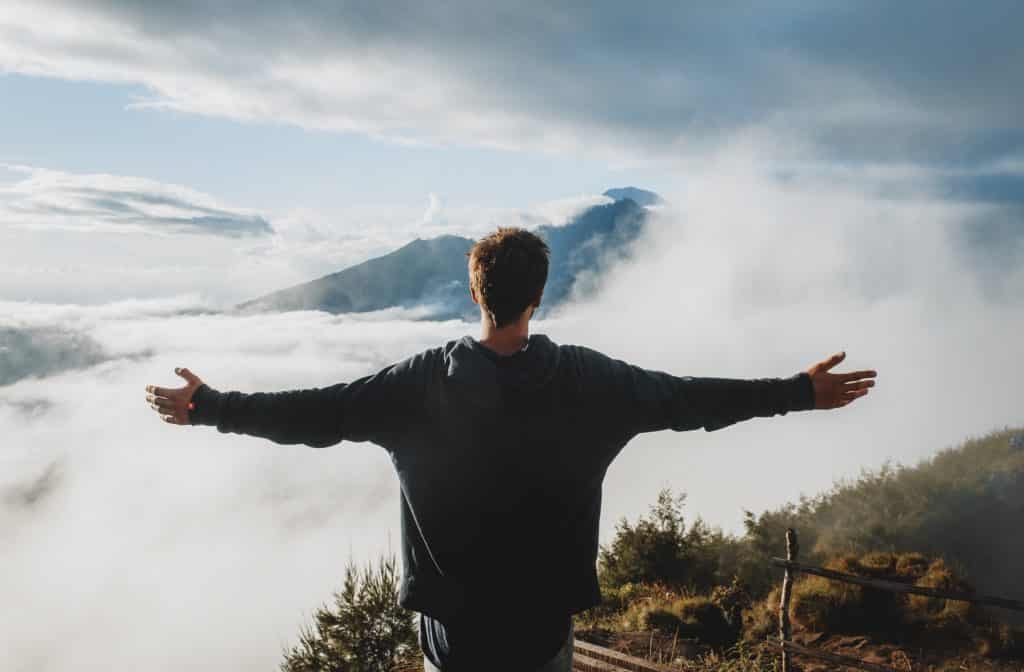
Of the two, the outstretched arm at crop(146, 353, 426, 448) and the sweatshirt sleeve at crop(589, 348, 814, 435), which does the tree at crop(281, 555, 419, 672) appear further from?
the sweatshirt sleeve at crop(589, 348, 814, 435)

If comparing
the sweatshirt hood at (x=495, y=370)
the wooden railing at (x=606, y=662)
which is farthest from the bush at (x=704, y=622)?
the sweatshirt hood at (x=495, y=370)

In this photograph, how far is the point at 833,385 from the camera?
96.7 inches

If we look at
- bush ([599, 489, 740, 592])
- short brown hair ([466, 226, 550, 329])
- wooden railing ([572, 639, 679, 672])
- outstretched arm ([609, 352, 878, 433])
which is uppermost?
short brown hair ([466, 226, 550, 329])

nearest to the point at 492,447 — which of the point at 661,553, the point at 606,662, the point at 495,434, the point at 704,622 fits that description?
the point at 495,434

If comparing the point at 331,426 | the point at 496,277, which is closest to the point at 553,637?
the point at 331,426

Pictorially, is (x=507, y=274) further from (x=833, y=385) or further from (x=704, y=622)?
(x=704, y=622)

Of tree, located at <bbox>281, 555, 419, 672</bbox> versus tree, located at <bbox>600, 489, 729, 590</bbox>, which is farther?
tree, located at <bbox>600, 489, 729, 590</bbox>

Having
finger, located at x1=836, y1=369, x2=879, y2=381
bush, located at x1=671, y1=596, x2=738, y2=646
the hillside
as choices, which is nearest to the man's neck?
finger, located at x1=836, y1=369, x2=879, y2=381

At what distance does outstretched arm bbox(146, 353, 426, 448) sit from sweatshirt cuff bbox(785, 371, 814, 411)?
1.15 meters

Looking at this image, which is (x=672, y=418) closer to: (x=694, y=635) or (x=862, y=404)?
(x=694, y=635)

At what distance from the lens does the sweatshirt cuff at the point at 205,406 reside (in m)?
2.26

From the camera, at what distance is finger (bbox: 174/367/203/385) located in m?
2.33

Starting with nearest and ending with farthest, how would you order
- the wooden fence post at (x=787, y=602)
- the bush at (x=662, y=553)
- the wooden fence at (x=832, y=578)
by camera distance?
the wooden fence at (x=832, y=578)
the wooden fence post at (x=787, y=602)
the bush at (x=662, y=553)

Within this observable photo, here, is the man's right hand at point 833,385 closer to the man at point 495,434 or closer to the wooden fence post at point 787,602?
the man at point 495,434
